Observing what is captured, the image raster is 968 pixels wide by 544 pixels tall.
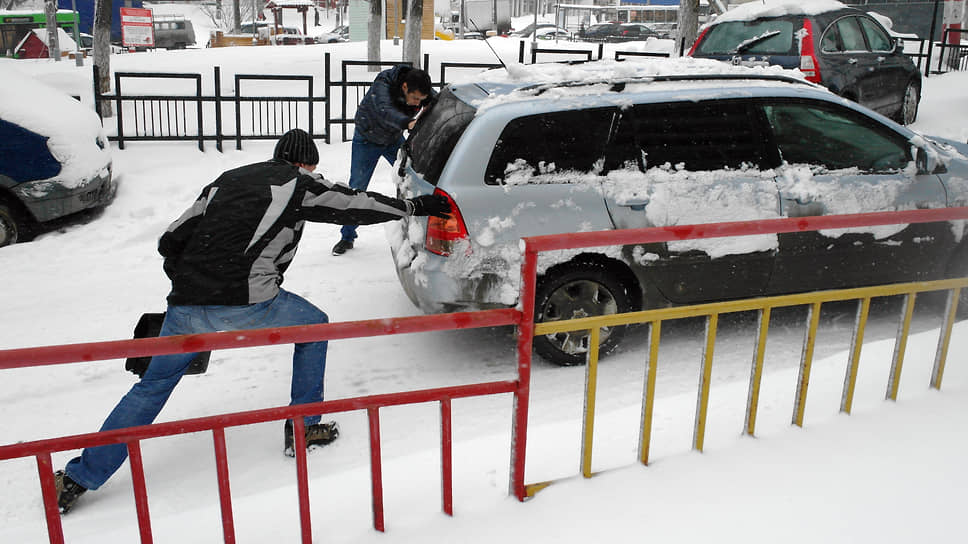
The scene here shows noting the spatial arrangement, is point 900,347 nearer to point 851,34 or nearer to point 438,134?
point 438,134

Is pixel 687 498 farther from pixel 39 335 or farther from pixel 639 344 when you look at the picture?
pixel 39 335

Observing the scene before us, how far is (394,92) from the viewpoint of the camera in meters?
6.38

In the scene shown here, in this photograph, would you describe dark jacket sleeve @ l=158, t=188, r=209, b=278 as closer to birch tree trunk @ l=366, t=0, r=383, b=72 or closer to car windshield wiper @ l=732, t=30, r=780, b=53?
car windshield wiper @ l=732, t=30, r=780, b=53

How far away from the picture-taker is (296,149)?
365cm

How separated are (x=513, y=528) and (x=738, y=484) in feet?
2.80

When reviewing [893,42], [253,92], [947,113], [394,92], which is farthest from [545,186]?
[253,92]

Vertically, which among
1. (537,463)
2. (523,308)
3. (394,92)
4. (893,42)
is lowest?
(537,463)

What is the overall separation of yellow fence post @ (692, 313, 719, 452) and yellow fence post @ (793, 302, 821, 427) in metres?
0.38

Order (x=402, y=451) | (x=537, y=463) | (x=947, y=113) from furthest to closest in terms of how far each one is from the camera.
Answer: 1. (x=947, y=113)
2. (x=402, y=451)
3. (x=537, y=463)

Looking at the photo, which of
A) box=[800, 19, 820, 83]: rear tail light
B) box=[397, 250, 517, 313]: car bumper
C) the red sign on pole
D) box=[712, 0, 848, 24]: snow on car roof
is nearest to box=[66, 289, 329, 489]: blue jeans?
box=[397, 250, 517, 313]: car bumper

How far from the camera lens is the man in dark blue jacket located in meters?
6.14

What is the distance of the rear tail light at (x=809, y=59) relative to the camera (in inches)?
373

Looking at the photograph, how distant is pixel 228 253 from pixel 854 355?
2.68 metres

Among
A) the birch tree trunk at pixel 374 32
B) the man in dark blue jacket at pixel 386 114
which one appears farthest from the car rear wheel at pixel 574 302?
the birch tree trunk at pixel 374 32
